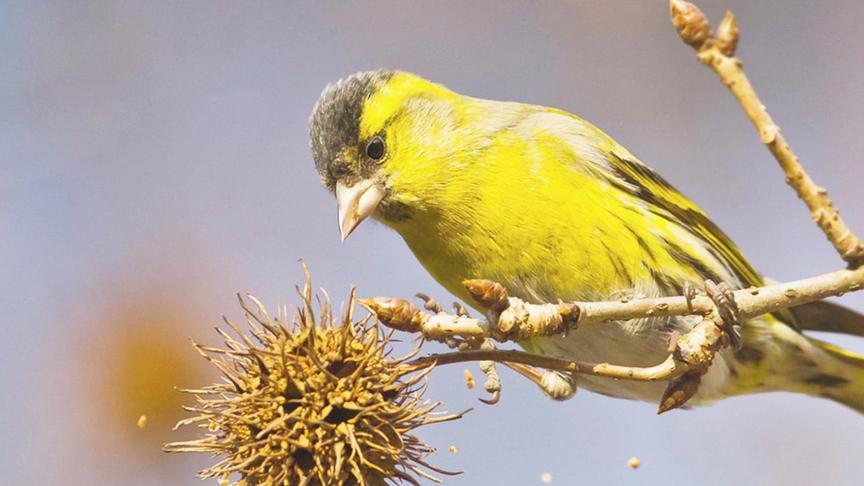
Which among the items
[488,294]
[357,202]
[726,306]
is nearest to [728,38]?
[488,294]

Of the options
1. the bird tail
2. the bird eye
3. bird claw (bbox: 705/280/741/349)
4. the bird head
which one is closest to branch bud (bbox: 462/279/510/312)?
bird claw (bbox: 705/280/741/349)

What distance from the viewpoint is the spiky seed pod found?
2072 mm

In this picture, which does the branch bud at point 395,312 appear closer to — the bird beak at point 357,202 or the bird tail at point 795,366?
the bird beak at point 357,202

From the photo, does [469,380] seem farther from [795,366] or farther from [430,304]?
[795,366]

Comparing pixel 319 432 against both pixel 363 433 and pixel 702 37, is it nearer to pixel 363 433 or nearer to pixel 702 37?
pixel 363 433

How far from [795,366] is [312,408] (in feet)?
7.36

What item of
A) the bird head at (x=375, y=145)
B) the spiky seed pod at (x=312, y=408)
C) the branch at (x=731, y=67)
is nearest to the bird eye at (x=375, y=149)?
the bird head at (x=375, y=145)

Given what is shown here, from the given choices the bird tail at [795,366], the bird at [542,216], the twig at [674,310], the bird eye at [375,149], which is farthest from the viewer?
the bird tail at [795,366]

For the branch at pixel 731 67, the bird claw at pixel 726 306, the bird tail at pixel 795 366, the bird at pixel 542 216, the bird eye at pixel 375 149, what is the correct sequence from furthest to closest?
the bird tail at pixel 795 366
the bird eye at pixel 375 149
the bird at pixel 542 216
the bird claw at pixel 726 306
the branch at pixel 731 67

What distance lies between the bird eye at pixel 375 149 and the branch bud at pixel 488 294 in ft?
4.59

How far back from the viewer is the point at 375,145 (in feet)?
10.5

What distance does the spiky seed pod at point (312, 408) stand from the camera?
2.07 meters

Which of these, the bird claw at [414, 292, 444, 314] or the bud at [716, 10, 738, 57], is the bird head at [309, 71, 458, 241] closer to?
the bird claw at [414, 292, 444, 314]

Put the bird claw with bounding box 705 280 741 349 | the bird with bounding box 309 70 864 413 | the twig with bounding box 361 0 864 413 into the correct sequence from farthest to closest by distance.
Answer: the bird with bounding box 309 70 864 413 → the bird claw with bounding box 705 280 741 349 → the twig with bounding box 361 0 864 413
